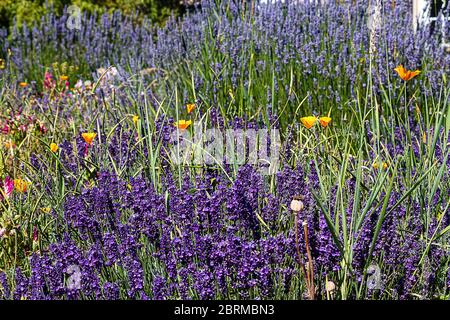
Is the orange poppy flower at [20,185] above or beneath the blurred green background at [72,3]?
beneath

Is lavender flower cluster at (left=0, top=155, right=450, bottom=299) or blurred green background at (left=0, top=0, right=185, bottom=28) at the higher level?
blurred green background at (left=0, top=0, right=185, bottom=28)

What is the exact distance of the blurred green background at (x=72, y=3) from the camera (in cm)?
740

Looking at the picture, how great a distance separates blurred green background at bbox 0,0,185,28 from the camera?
7.40 metres

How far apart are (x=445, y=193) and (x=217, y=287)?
42.2 inches

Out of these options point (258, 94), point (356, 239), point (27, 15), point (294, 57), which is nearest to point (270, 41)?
point (294, 57)

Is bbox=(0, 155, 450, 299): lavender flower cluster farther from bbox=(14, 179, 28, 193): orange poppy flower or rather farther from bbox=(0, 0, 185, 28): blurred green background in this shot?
bbox=(0, 0, 185, 28): blurred green background

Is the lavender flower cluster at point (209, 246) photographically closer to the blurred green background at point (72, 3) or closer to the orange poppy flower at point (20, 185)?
the orange poppy flower at point (20, 185)

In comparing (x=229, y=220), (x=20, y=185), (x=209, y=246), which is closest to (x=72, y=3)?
(x=20, y=185)

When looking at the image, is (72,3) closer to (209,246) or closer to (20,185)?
(20,185)

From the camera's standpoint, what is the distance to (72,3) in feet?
25.2

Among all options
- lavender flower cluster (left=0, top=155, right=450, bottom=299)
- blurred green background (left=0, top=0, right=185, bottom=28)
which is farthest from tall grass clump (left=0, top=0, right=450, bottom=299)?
blurred green background (left=0, top=0, right=185, bottom=28)

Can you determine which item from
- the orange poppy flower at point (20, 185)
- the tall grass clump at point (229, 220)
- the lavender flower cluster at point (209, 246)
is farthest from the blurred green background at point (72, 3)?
the lavender flower cluster at point (209, 246)

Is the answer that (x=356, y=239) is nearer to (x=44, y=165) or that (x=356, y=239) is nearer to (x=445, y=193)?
(x=445, y=193)

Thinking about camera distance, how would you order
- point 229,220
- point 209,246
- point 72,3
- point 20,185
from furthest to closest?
point 72,3, point 20,185, point 229,220, point 209,246
